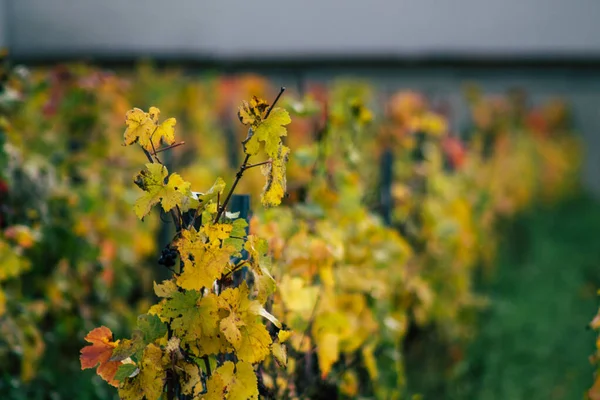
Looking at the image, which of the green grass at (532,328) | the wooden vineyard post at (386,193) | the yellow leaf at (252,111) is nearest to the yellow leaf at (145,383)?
the yellow leaf at (252,111)

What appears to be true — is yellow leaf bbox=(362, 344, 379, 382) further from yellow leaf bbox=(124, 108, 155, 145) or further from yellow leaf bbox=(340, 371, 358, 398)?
yellow leaf bbox=(124, 108, 155, 145)

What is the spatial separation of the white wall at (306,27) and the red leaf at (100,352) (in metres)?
A: 9.10

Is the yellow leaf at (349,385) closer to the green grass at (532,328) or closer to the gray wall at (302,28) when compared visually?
the green grass at (532,328)

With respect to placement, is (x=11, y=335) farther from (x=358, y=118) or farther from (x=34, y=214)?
(x=358, y=118)

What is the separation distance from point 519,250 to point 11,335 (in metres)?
5.18

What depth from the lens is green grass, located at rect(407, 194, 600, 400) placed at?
3699 mm

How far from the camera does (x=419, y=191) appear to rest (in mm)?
3932

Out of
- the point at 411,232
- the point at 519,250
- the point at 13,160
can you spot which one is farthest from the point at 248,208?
the point at 519,250

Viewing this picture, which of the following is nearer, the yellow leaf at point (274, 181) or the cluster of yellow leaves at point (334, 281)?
the yellow leaf at point (274, 181)

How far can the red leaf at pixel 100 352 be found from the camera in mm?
1483

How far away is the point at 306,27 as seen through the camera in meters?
10.3

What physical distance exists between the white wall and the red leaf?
29.9ft

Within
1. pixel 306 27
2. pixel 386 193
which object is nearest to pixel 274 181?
pixel 386 193

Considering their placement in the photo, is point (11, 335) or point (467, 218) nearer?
point (11, 335)
